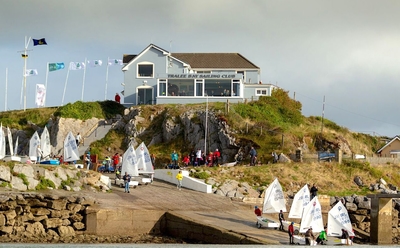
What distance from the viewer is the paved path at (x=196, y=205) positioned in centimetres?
4153

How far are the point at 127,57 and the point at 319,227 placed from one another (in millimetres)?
39321

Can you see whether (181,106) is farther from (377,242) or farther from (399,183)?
(377,242)

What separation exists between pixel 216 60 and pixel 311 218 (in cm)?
3733

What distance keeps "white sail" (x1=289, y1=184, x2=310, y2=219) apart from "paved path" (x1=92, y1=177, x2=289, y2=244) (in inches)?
80.4

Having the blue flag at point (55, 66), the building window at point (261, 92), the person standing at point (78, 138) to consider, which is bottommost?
the person standing at point (78, 138)

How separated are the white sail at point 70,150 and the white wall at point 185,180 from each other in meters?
4.97

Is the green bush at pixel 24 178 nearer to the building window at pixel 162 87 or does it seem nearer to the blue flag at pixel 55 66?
the building window at pixel 162 87

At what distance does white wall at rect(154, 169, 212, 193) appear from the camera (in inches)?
1977

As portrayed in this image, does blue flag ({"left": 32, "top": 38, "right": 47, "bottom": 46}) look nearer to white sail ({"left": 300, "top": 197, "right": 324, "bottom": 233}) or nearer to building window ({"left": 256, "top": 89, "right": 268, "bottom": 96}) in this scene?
building window ({"left": 256, "top": 89, "right": 268, "bottom": 96})

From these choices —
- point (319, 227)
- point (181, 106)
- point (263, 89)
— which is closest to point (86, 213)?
point (319, 227)

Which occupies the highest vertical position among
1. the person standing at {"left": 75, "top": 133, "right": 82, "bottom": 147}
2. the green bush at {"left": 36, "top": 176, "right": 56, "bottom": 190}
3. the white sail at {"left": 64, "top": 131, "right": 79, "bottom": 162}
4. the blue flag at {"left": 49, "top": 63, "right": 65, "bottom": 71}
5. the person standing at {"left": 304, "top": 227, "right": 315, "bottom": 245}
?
the blue flag at {"left": 49, "top": 63, "right": 65, "bottom": 71}

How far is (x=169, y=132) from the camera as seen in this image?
63656 mm

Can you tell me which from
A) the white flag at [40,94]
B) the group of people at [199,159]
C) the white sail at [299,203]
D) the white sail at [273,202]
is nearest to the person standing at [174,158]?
the group of people at [199,159]

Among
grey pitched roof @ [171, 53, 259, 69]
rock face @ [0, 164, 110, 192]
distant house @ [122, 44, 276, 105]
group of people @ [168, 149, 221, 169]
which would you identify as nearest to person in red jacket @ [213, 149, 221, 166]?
group of people @ [168, 149, 221, 169]
